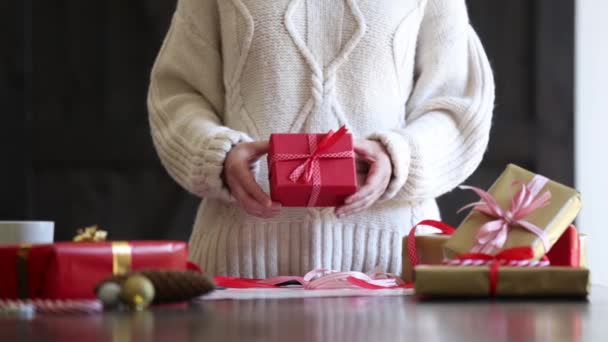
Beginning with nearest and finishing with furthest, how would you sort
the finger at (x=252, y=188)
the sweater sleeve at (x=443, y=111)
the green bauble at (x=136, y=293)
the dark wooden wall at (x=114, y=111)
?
the green bauble at (x=136, y=293), the finger at (x=252, y=188), the sweater sleeve at (x=443, y=111), the dark wooden wall at (x=114, y=111)

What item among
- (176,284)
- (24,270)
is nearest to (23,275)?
(24,270)

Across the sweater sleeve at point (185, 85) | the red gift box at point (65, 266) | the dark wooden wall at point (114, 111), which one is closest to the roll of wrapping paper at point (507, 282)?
the red gift box at point (65, 266)

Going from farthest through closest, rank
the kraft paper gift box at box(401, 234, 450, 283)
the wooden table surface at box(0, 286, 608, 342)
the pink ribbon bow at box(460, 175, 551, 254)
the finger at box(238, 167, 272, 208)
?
the finger at box(238, 167, 272, 208) → the kraft paper gift box at box(401, 234, 450, 283) → the pink ribbon bow at box(460, 175, 551, 254) → the wooden table surface at box(0, 286, 608, 342)

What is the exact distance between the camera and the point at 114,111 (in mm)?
2818

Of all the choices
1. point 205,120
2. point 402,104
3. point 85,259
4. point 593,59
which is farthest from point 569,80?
point 85,259

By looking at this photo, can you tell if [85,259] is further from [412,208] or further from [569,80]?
[569,80]

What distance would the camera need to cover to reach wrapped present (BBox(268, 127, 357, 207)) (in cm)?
108

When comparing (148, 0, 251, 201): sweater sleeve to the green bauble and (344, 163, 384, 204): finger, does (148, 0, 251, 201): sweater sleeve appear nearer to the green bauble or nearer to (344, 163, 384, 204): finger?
(344, 163, 384, 204): finger

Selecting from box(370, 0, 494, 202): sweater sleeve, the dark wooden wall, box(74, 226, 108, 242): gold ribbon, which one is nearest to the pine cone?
box(74, 226, 108, 242): gold ribbon

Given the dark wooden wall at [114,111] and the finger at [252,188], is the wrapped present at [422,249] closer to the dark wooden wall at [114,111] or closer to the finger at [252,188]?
the finger at [252,188]

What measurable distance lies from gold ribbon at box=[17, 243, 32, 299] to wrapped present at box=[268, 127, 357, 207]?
1.20ft

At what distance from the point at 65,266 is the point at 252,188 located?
44cm

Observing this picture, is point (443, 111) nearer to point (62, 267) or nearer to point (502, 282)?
point (502, 282)

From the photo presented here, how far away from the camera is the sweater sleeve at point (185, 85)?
1356mm
